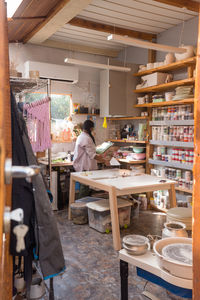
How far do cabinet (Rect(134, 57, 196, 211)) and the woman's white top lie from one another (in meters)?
1.24

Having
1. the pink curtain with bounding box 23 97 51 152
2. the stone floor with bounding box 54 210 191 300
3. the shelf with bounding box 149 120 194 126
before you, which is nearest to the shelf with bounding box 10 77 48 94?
the pink curtain with bounding box 23 97 51 152

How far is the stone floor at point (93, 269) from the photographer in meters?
2.63

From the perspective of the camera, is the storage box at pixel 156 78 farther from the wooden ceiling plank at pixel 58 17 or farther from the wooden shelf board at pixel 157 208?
the wooden shelf board at pixel 157 208

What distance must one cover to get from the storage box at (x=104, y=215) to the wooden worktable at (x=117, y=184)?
36 cm

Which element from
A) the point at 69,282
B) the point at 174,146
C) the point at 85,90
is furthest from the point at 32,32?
the point at 69,282

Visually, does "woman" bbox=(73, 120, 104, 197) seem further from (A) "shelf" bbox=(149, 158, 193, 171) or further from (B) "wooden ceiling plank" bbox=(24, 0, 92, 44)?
(B) "wooden ceiling plank" bbox=(24, 0, 92, 44)

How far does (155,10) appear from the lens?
4.55 m

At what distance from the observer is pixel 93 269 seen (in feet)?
10.2

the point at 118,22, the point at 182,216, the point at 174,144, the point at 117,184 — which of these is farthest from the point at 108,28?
the point at 182,216

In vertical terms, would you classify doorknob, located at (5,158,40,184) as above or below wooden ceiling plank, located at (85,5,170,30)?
below

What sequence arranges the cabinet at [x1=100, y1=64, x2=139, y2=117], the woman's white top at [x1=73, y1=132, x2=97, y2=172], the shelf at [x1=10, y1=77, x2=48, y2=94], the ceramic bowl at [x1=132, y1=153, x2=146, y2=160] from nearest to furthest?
the shelf at [x1=10, y1=77, x2=48, y2=94] < the woman's white top at [x1=73, y1=132, x2=97, y2=172] < the ceramic bowl at [x1=132, y1=153, x2=146, y2=160] < the cabinet at [x1=100, y1=64, x2=139, y2=117]

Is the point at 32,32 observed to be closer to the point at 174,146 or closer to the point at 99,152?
the point at 99,152

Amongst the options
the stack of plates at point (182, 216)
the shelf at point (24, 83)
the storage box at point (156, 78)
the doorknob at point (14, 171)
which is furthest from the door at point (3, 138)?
the storage box at point (156, 78)

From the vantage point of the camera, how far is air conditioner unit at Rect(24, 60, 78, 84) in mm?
5535
